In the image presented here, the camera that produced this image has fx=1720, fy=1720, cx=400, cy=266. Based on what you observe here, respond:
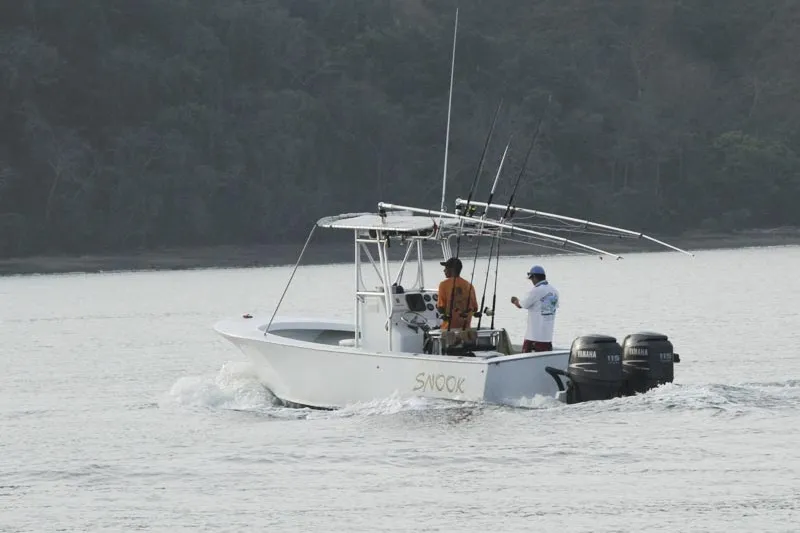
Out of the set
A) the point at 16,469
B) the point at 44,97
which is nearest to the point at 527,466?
the point at 16,469

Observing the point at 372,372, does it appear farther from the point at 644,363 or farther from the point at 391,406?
the point at 644,363

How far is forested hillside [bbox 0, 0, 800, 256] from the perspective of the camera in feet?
261

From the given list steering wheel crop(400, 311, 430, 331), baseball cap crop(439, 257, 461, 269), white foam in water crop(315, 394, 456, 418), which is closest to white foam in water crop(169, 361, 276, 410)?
white foam in water crop(315, 394, 456, 418)

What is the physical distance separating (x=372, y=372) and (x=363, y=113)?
72.0 m

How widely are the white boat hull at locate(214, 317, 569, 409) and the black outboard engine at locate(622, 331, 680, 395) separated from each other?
2.25 feet

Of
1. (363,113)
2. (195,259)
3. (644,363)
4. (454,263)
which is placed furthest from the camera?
(363,113)

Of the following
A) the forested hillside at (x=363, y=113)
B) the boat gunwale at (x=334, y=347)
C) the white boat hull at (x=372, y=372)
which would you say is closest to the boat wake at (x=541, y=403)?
the white boat hull at (x=372, y=372)

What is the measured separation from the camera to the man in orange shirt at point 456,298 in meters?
18.4

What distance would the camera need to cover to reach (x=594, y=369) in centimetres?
1770

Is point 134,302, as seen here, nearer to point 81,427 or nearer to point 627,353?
point 81,427

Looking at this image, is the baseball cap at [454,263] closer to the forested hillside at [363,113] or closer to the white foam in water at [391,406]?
the white foam in water at [391,406]

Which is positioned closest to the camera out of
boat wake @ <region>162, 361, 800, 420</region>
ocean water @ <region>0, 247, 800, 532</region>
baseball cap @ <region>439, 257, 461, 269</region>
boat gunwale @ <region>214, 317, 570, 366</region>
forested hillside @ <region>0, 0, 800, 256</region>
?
ocean water @ <region>0, 247, 800, 532</region>

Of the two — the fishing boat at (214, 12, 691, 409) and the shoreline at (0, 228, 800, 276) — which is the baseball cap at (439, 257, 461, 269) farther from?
the shoreline at (0, 228, 800, 276)

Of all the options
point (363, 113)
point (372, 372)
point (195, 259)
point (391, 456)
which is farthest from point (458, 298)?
point (363, 113)
